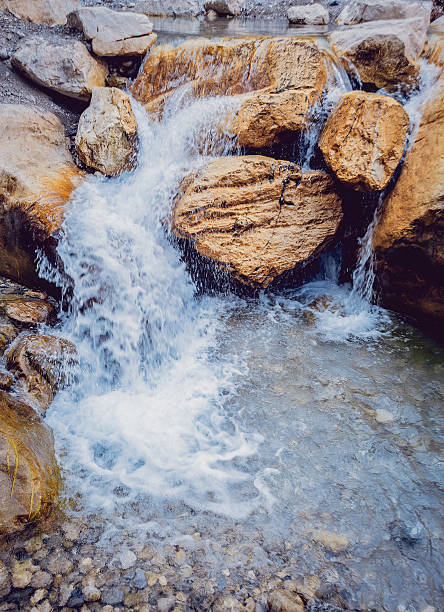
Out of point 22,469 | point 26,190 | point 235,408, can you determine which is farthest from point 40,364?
point 26,190

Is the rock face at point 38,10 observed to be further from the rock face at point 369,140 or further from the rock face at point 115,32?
the rock face at point 369,140

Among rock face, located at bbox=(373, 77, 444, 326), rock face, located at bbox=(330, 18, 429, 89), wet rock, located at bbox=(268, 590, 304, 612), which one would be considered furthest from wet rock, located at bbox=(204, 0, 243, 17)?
wet rock, located at bbox=(268, 590, 304, 612)

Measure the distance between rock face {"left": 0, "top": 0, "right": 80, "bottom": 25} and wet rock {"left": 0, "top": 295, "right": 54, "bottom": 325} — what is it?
18.0 feet

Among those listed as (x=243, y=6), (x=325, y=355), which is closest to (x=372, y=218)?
(x=325, y=355)

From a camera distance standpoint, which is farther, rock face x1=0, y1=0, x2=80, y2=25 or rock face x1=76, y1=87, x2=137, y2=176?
rock face x1=0, y1=0, x2=80, y2=25

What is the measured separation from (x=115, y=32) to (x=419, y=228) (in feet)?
18.3

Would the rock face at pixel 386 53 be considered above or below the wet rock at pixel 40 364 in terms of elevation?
above

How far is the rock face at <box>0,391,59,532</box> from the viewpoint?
203 centimetres

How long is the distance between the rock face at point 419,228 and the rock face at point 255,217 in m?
0.77

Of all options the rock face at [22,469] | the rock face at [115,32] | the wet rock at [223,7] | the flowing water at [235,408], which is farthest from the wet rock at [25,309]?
the wet rock at [223,7]

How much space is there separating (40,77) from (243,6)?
637 centimetres

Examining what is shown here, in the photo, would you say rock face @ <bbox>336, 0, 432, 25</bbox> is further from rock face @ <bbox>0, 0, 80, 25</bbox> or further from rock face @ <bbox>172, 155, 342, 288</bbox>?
rock face @ <bbox>0, 0, 80, 25</bbox>

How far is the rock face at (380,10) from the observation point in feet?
19.8

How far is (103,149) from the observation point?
4.95 meters
